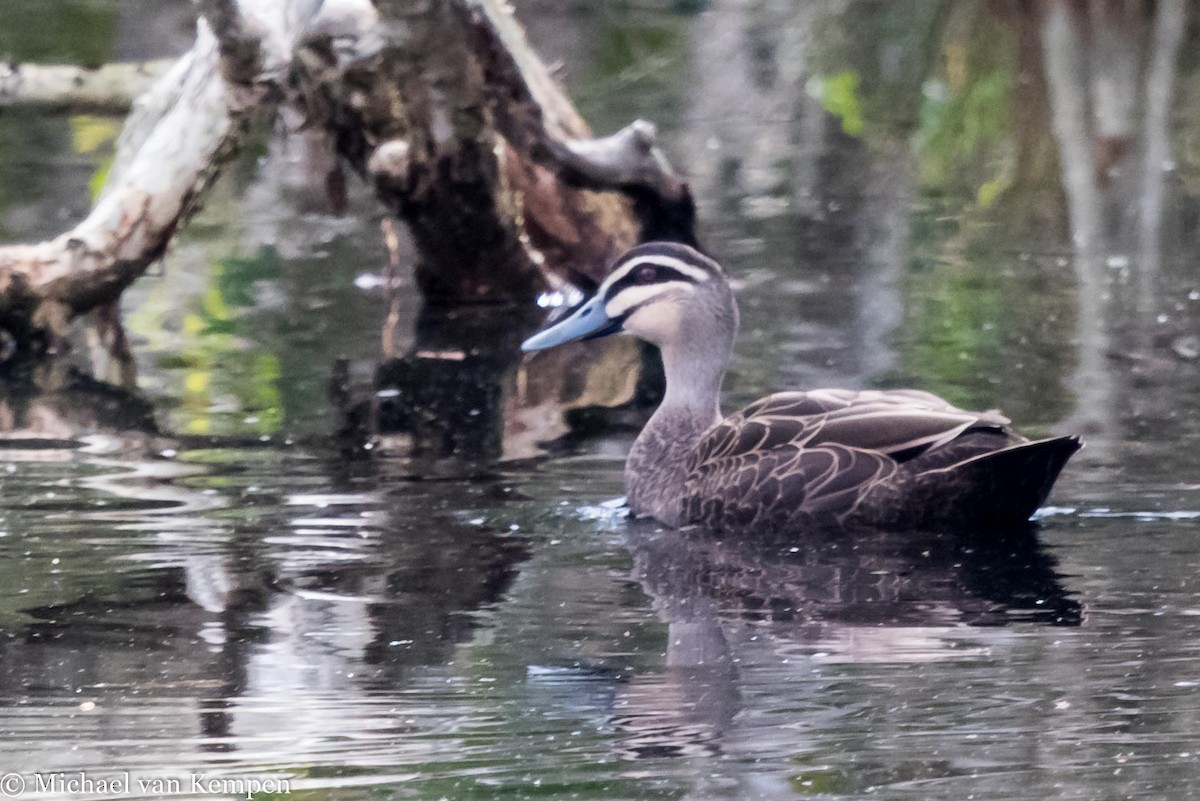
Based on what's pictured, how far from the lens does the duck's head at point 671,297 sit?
773 cm

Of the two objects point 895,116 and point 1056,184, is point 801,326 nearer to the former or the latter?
point 1056,184

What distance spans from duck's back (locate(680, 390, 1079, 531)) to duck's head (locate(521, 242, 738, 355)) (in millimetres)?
766

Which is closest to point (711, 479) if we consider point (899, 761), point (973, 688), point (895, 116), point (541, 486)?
point (541, 486)

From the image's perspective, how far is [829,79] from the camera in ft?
59.3

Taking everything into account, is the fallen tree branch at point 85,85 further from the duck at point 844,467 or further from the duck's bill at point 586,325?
the duck at point 844,467

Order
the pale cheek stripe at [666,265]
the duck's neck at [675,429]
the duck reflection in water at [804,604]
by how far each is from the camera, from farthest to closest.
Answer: the pale cheek stripe at [666,265]
the duck's neck at [675,429]
the duck reflection in water at [804,604]

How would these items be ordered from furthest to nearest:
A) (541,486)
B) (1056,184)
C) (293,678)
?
(1056,184), (541,486), (293,678)

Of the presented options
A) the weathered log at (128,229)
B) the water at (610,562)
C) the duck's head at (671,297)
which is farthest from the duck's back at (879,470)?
the weathered log at (128,229)

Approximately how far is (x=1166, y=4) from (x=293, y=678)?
14.2 m

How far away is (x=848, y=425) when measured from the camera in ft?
22.7

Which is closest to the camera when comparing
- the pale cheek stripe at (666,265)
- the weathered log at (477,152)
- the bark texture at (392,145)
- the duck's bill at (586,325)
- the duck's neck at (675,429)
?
the duck's neck at (675,429)

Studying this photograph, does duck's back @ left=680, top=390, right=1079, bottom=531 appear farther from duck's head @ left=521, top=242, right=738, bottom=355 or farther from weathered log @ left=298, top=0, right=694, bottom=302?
weathered log @ left=298, top=0, right=694, bottom=302

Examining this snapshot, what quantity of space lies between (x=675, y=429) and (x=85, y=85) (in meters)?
6.57

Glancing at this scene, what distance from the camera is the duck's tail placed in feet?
21.8
